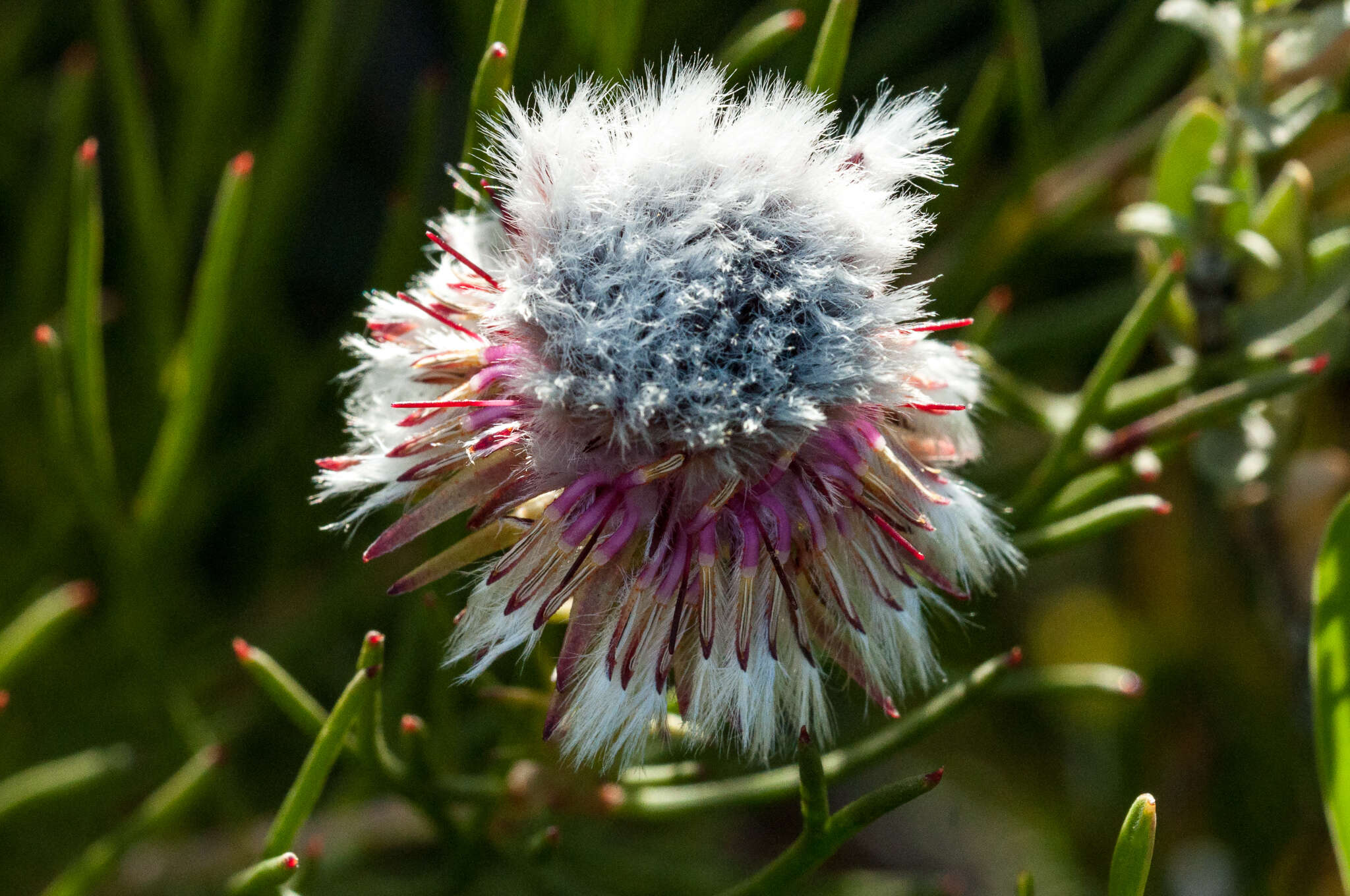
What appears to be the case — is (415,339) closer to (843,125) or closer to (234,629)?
(843,125)

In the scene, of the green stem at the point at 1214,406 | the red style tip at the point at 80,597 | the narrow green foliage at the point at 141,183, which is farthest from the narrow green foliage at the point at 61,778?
the green stem at the point at 1214,406

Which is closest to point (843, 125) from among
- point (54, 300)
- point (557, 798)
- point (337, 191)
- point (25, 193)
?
point (557, 798)

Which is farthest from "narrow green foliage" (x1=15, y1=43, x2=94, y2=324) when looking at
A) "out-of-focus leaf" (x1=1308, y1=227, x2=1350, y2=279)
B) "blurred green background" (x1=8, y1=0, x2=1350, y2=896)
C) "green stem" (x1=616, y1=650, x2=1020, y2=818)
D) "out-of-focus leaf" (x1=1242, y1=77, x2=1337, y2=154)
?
"out-of-focus leaf" (x1=1308, y1=227, x2=1350, y2=279)

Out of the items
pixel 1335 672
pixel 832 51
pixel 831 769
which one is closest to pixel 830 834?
pixel 831 769

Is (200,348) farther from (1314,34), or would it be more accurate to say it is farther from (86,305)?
(1314,34)

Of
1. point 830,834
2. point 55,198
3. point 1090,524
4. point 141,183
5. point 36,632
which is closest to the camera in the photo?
point 830,834

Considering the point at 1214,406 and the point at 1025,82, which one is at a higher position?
the point at 1025,82

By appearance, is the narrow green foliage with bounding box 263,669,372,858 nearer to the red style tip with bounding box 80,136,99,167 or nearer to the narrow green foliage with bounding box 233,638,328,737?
the narrow green foliage with bounding box 233,638,328,737
